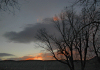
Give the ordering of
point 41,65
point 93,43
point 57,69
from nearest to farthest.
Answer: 1. point 93,43
2. point 57,69
3. point 41,65

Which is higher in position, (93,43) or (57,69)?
(93,43)

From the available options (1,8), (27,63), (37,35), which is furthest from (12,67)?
(1,8)

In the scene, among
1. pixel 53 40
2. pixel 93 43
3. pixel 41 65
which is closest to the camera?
pixel 93 43

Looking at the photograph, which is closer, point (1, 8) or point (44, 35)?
point (1, 8)

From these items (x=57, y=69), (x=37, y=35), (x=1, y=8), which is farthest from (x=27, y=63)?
(x=1, y=8)

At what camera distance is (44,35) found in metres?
19.8

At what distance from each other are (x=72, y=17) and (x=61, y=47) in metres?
5.84

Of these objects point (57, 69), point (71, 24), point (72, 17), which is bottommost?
point (57, 69)

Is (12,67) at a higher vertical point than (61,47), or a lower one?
lower

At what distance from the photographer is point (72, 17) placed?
1812cm

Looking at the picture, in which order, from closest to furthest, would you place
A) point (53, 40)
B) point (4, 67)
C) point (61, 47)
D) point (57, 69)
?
point (61, 47), point (53, 40), point (57, 69), point (4, 67)

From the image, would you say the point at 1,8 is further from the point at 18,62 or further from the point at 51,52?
the point at 18,62

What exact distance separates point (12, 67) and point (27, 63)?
16.5 feet

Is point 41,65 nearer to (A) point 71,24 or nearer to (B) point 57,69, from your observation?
(B) point 57,69
